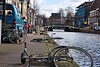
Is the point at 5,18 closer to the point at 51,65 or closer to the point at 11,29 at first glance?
the point at 11,29

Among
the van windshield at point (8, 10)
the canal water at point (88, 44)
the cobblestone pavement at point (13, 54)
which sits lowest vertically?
the canal water at point (88, 44)

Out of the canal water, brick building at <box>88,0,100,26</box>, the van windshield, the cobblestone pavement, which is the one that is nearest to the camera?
the cobblestone pavement

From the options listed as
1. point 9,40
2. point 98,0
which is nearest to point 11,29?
point 9,40

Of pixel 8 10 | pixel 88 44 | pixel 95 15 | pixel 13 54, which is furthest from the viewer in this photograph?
pixel 95 15

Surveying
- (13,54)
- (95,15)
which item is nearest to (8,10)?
(13,54)

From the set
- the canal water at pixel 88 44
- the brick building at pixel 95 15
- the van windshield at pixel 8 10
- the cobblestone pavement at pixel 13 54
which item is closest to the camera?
the cobblestone pavement at pixel 13 54

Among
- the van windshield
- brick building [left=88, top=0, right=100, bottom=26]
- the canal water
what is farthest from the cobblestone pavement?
brick building [left=88, top=0, right=100, bottom=26]

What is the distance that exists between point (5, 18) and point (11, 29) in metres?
1.32

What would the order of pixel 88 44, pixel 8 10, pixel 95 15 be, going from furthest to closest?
1. pixel 95 15
2. pixel 88 44
3. pixel 8 10

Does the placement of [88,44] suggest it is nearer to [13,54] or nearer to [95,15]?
[13,54]

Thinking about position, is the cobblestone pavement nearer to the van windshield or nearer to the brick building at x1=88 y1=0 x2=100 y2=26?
the van windshield

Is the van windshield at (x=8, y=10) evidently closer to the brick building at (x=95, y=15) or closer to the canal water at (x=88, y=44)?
the canal water at (x=88, y=44)

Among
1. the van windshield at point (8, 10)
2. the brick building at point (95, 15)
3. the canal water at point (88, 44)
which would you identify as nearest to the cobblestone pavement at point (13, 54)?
the canal water at point (88, 44)

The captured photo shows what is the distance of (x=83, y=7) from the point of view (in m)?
153
